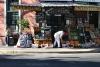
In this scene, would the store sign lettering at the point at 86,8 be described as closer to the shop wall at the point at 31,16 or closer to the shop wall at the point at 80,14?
the shop wall at the point at 80,14

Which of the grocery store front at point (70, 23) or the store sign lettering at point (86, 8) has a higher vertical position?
the store sign lettering at point (86, 8)

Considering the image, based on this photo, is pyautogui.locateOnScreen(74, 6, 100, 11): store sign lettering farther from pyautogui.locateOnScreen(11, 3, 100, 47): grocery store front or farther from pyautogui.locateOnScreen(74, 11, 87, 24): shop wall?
pyautogui.locateOnScreen(74, 11, 87, 24): shop wall

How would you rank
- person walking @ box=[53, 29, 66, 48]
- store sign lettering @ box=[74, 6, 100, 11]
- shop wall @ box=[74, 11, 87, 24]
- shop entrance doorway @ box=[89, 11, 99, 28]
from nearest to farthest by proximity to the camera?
person walking @ box=[53, 29, 66, 48], store sign lettering @ box=[74, 6, 100, 11], shop wall @ box=[74, 11, 87, 24], shop entrance doorway @ box=[89, 11, 99, 28]

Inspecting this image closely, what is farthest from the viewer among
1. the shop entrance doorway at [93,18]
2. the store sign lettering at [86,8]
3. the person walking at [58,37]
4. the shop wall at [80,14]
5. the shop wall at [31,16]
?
the shop entrance doorway at [93,18]

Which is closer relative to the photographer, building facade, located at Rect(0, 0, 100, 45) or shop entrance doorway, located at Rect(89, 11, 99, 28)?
building facade, located at Rect(0, 0, 100, 45)

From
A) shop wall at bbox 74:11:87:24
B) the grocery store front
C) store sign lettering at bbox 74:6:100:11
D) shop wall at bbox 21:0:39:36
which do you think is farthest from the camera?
shop wall at bbox 74:11:87:24

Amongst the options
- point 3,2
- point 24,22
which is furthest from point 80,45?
point 3,2

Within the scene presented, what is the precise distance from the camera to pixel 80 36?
969 inches

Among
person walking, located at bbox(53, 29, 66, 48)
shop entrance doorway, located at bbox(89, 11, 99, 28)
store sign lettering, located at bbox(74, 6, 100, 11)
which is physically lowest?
person walking, located at bbox(53, 29, 66, 48)

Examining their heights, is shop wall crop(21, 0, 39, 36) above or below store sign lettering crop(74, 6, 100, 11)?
below

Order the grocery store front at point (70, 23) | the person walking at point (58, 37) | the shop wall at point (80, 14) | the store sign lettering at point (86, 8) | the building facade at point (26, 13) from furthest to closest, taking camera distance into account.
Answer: the shop wall at point (80, 14) < the building facade at point (26, 13) < the grocery store front at point (70, 23) < the store sign lettering at point (86, 8) < the person walking at point (58, 37)

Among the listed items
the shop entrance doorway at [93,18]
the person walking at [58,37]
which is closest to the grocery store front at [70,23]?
the shop entrance doorway at [93,18]

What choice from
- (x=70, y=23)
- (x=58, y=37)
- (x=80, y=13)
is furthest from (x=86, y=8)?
(x=58, y=37)

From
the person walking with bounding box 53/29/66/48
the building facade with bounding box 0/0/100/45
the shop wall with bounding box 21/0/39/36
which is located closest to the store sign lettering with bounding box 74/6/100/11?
the building facade with bounding box 0/0/100/45
